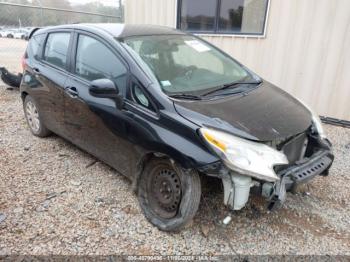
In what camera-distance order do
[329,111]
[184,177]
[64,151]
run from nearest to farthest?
[184,177]
[64,151]
[329,111]

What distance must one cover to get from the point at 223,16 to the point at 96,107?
4082mm

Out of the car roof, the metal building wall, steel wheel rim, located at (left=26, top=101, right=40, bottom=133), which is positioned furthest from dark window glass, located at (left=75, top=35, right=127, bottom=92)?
the metal building wall

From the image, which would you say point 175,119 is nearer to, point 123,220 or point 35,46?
point 123,220

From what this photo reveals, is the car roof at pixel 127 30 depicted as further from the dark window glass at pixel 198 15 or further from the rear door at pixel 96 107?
the dark window glass at pixel 198 15

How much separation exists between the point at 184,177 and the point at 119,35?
1.61m

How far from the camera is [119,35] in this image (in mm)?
3008

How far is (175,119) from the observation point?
2.33 meters

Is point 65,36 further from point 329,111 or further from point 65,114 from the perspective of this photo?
point 329,111

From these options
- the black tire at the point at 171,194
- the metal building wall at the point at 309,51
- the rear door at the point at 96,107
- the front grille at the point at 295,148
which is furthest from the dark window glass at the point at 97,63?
the metal building wall at the point at 309,51

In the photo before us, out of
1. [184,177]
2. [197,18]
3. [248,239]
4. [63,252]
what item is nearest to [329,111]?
[197,18]

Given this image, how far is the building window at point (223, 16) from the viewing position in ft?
18.5

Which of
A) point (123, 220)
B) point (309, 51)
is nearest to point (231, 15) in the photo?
point (309, 51)

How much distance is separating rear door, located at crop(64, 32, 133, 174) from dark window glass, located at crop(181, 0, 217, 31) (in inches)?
141

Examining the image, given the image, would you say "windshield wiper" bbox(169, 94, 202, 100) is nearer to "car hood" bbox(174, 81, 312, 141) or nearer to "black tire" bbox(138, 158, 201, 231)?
"car hood" bbox(174, 81, 312, 141)
